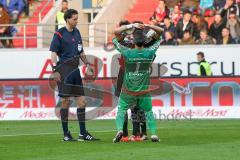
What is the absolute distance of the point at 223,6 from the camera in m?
29.5

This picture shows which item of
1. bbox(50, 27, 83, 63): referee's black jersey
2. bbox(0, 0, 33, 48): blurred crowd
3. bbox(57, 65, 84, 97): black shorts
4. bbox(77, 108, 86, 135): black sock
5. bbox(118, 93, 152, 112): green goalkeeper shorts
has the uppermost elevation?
bbox(0, 0, 33, 48): blurred crowd

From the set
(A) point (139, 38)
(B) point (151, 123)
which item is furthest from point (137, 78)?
(B) point (151, 123)

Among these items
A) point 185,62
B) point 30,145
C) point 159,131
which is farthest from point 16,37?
point 30,145

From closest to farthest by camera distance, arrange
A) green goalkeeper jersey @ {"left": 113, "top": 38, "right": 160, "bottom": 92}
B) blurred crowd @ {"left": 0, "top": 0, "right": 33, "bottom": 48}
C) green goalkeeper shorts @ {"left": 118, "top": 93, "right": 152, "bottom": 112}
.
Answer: green goalkeeper jersey @ {"left": 113, "top": 38, "right": 160, "bottom": 92}
green goalkeeper shorts @ {"left": 118, "top": 93, "right": 152, "bottom": 112}
blurred crowd @ {"left": 0, "top": 0, "right": 33, "bottom": 48}

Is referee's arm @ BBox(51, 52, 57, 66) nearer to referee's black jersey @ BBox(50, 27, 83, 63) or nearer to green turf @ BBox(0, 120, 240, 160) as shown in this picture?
referee's black jersey @ BBox(50, 27, 83, 63)

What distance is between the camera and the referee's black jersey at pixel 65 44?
1673 centimetres

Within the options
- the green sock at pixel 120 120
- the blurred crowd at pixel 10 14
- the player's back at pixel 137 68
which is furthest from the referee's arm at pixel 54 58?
the blurred crowd at pixel 10 14

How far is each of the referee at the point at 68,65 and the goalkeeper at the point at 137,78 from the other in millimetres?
1141

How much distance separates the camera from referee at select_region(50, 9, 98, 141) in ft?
54.7

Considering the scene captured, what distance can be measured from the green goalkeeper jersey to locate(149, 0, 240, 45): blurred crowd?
1298 cm

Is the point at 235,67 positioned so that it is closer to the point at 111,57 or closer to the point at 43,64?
the point at 111,57

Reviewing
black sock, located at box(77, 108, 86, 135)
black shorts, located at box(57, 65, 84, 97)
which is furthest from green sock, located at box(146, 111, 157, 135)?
black shorts, located at box(57, 65, 84, 97)

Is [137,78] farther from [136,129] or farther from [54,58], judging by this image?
[54,58]

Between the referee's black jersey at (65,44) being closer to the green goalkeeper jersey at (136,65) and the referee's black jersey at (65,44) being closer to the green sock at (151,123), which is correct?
the green goalkeeper jersey at (136,65)
